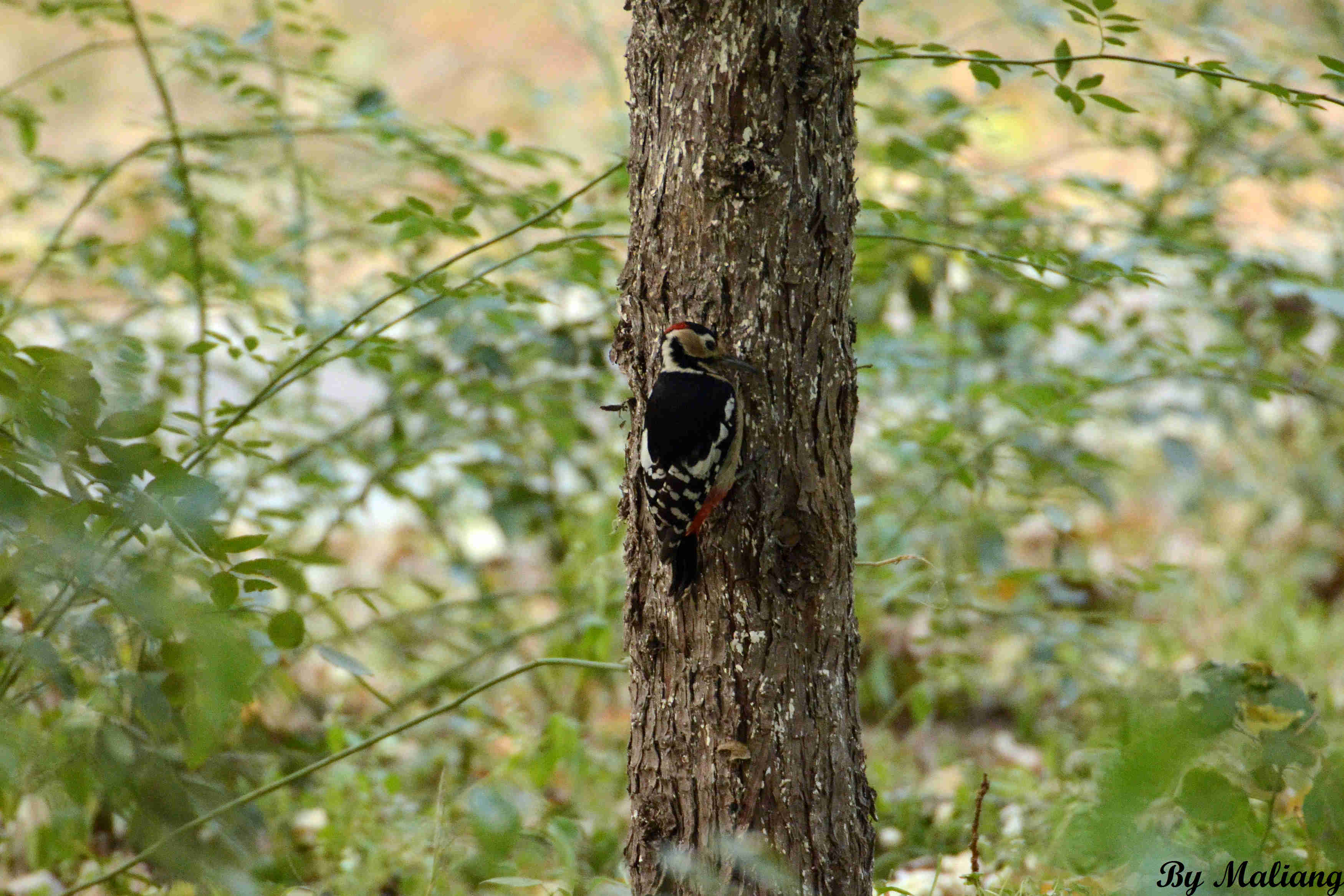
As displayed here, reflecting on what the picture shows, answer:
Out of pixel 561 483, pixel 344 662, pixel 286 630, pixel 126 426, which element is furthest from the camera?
pixel 561 483

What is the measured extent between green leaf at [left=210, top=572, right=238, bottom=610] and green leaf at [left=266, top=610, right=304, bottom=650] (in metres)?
0.19

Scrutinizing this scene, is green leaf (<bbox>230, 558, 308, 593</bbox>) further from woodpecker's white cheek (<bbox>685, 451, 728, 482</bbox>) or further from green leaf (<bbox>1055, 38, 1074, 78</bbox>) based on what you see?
green leaf (<bbox>1055, 38, 1074, 78</bbox>)

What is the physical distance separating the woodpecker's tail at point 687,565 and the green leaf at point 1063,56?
1.19 meters

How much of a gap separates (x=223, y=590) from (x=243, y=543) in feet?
0.34

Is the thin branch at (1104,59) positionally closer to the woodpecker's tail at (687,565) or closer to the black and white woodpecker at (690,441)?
the black and white woodpecker at (690,441)

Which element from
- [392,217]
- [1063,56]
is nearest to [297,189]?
[392,217]

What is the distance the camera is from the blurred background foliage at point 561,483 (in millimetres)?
1839

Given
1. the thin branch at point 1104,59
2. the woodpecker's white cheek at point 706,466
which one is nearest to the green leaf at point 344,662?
the woodpecker's white cheek at point 706,466

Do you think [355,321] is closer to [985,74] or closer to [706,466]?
[706,466]

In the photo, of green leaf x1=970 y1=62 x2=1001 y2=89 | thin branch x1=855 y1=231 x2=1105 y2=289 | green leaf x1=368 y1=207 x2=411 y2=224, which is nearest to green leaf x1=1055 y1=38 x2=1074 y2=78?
green leaf x1=970 y1=62 x2=1001 y2=89

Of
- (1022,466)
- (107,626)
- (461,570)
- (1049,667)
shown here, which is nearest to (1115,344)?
(1022,466)

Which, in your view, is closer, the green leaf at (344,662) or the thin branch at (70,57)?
the green leaf at (344,662)

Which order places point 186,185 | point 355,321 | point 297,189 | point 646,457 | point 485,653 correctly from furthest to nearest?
point 297,189
point 485,653
point 186,185
point 355,321
point 646,457

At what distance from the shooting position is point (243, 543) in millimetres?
1864
